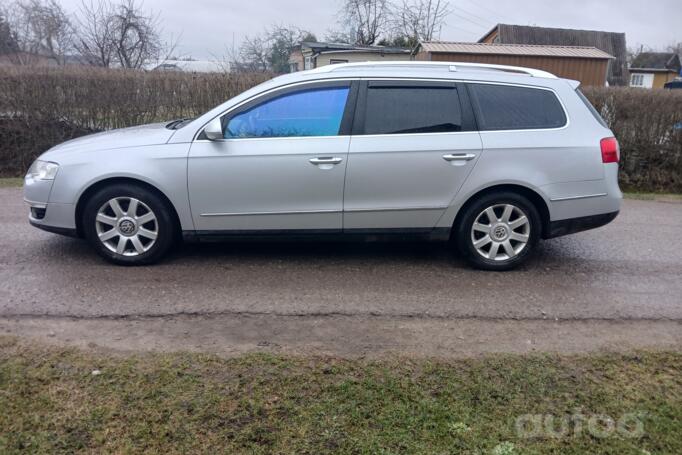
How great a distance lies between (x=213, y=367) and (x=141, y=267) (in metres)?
2.03

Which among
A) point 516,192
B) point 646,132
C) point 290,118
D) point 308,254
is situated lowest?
point 308,254

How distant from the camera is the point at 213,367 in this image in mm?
3285

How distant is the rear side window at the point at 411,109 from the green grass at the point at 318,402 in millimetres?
2204

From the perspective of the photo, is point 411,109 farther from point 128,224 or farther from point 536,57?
point 536,57

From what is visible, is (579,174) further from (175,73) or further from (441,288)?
(175,73)

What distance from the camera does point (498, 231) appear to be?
198 inches

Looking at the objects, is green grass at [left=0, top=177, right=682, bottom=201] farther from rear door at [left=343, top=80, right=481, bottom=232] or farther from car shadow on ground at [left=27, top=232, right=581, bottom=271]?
rear door at [left=343, top=80, right=481, bottom=232]

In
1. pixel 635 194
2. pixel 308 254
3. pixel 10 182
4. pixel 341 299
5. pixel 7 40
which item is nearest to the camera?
pixel 341 299

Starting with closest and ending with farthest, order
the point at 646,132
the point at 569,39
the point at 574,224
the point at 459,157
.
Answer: the point at 459,157 → the point at 574,224 → the point at 646,132 → the point at 569,39

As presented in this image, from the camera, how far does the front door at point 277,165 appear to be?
4.77 metres

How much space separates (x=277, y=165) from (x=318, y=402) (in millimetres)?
2314

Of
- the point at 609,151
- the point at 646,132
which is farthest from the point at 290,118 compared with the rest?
the point at 646,132

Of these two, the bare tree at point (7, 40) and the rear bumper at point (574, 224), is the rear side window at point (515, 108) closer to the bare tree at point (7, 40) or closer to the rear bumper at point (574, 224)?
the rear bumper at point (574, 224)

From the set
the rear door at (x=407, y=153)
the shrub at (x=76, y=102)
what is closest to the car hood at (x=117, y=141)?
the rear door at (x=407, y=153)
